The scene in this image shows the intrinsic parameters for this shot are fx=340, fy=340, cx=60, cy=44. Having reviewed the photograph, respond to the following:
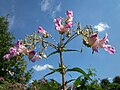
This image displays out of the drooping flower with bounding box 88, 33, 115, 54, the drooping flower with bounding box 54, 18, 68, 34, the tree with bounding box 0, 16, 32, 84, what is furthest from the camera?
the tree with bounding box 0, 16, 32, 84

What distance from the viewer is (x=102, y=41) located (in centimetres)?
202

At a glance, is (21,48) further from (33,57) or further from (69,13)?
(69,13)

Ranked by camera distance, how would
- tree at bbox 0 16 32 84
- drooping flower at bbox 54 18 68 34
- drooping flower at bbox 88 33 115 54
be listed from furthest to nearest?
tree at bbox 0 16 32 84 → drooping flower at bbox 54 18 68 34 → drooping flower at bbox 88 33 115 54

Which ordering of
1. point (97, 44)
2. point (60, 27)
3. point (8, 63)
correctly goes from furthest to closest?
point (8, 63), point (60, 27), point (97, 44)

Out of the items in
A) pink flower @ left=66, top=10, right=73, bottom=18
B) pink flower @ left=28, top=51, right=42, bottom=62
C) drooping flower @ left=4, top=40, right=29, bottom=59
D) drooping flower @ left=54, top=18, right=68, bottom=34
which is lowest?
pink flower @ left=28, top=51, right=42, bottom=62

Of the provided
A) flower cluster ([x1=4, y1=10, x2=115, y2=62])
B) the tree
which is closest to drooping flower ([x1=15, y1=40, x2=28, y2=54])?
flower cluster ([x1=4, y1=10, x2=115, y2=62])

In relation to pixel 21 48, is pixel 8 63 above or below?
above

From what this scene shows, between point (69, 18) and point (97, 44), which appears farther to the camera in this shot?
point (69, 18)

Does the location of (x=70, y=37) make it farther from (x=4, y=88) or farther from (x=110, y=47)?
(x=4, y=88)

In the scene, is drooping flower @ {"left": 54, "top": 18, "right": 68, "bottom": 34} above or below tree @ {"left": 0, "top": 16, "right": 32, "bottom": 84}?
below

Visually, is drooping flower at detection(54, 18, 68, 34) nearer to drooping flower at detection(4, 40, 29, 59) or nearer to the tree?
drooping flower at detection(4, 40, 29, 59)

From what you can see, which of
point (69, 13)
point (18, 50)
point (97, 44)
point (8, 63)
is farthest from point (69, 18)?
point (8, 63)

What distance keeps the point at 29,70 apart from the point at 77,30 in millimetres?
23916

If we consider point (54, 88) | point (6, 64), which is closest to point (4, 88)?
point (54, 88)
